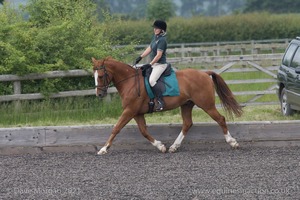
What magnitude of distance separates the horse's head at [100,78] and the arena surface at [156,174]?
39.7 inches

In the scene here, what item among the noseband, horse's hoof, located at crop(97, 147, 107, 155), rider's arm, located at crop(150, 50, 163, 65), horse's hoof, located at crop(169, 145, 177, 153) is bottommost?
horse's hoof, located at crop(169, 145, 177, 153)

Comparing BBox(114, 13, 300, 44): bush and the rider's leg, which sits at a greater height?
the rider's leg

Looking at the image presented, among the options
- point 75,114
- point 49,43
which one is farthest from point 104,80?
point 49,43

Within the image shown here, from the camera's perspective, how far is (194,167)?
34.6 ft

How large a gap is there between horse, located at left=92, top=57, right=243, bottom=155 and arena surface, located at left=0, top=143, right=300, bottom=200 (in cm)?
37

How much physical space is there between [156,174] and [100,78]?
2.71m

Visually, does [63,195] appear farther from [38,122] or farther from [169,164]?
[38,122]

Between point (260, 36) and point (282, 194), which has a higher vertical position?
point (282, 194)

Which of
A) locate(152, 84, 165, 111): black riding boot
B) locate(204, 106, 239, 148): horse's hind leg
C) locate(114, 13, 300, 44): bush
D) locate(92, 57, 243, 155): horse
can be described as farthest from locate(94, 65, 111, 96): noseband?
locate(114, 13, 300, 44): bush

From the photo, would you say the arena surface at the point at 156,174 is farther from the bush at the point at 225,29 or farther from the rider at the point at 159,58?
the bush at the point at 225,29

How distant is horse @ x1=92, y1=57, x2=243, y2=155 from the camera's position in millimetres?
12234

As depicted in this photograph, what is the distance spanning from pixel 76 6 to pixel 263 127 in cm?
743

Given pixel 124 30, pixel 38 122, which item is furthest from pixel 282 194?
pixel 124 30

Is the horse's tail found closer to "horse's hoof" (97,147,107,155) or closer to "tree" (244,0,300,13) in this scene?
"horse's hoof" (97,147,107,155)
